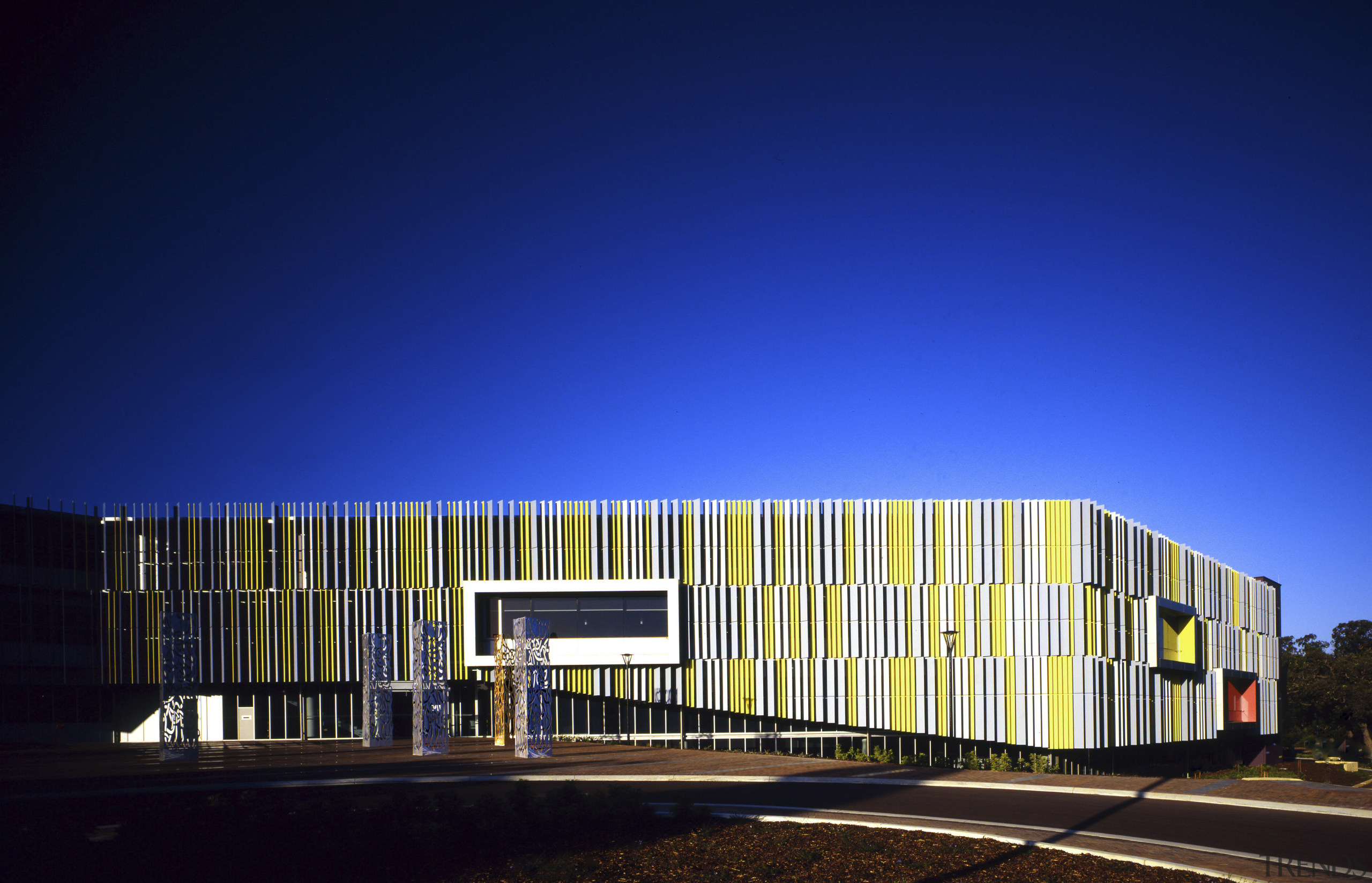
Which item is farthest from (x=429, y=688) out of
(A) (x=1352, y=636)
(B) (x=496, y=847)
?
(A) (x=1352, y=636)

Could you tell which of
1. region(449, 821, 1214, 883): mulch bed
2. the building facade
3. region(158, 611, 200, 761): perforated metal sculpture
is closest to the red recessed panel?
the building facade

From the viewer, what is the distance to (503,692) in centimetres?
3588

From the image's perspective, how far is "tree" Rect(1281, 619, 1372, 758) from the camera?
65.4m

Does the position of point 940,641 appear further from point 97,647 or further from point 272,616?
point 97,647

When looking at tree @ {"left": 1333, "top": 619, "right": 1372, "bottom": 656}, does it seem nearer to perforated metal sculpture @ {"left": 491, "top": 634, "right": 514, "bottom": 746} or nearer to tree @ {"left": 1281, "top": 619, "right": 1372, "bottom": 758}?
tree @ {"left": 1281, "top": 619, "right": 1372, "bottom": 758}

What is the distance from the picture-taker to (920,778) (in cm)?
2125

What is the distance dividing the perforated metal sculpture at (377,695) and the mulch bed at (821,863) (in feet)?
66.5

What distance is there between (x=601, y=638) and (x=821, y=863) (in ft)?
98.8

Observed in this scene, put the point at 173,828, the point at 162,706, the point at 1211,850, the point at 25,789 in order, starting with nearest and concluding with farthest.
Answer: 1. the point at 1211,850
2. the point at 173,828
3. the point at 25,789
4. the point at 162,706

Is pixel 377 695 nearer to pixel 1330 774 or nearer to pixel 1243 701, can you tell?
pixel 1330 774

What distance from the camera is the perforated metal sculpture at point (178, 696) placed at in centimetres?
2836

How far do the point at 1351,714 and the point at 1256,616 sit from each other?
7.49 meters

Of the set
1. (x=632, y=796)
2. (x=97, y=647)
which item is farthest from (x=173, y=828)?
(x=97, y=647)

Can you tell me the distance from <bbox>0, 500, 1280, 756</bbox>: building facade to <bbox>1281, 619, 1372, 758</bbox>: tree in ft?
99.4
